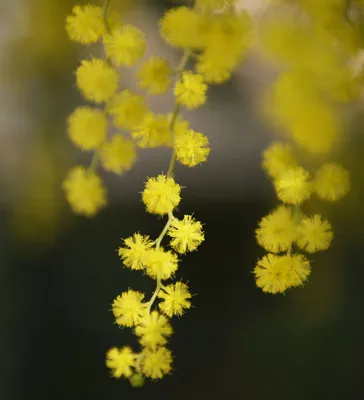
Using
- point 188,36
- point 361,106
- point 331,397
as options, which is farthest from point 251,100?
point 331,397

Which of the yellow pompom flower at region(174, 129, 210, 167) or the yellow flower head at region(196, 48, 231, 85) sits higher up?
the yellow flower head at region(196, 48, 231, 85)

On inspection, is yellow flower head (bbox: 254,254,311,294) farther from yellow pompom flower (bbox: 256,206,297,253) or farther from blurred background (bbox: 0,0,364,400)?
blurred background (bbox: 0,0,364,400)

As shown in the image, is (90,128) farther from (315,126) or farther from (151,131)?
(315,126)

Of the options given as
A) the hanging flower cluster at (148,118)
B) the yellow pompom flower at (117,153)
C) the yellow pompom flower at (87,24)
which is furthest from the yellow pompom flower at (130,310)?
the yellow pompom flower at (87,24)

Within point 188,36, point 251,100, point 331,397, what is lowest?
point 331,397

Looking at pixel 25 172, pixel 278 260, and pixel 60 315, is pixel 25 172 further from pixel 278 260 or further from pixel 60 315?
pixel 278 260

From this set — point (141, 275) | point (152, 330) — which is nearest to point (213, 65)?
point (152, 330)

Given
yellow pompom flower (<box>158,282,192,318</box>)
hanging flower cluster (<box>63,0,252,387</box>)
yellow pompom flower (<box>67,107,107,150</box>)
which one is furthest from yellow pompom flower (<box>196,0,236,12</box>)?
yellow pompom flower (<box>158,282,192,318</box>)
